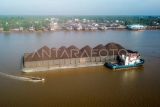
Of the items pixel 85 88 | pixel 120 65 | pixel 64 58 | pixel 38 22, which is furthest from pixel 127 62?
pixel 38 22

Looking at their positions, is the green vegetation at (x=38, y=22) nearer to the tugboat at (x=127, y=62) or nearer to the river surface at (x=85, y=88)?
the tugboat at (x=127, y=62)

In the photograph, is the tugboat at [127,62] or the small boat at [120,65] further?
the tugboat at [127,62]

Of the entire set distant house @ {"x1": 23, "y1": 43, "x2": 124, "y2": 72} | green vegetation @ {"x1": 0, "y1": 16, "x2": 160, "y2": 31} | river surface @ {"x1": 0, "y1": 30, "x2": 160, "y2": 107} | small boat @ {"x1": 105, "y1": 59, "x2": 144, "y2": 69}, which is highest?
green vegetation @ {"x1": 0, "y1": 16, "x2": 160, "y2": 31}

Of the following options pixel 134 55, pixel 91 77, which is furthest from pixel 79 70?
pixel 134 55

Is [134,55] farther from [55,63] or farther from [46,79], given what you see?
[46,79]

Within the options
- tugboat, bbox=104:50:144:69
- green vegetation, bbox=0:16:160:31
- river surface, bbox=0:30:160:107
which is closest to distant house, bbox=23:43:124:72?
river surface, bbox=0:30:160:107

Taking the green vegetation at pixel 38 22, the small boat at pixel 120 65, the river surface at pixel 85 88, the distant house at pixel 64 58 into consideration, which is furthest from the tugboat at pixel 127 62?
the green vegetation at pixel 38 22

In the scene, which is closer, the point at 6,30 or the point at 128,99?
the point at 128,99

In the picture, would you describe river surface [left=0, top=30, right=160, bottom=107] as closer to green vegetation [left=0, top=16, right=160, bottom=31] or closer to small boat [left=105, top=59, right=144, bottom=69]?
small boat [left=105, top=59, right=144, bottom=69]
